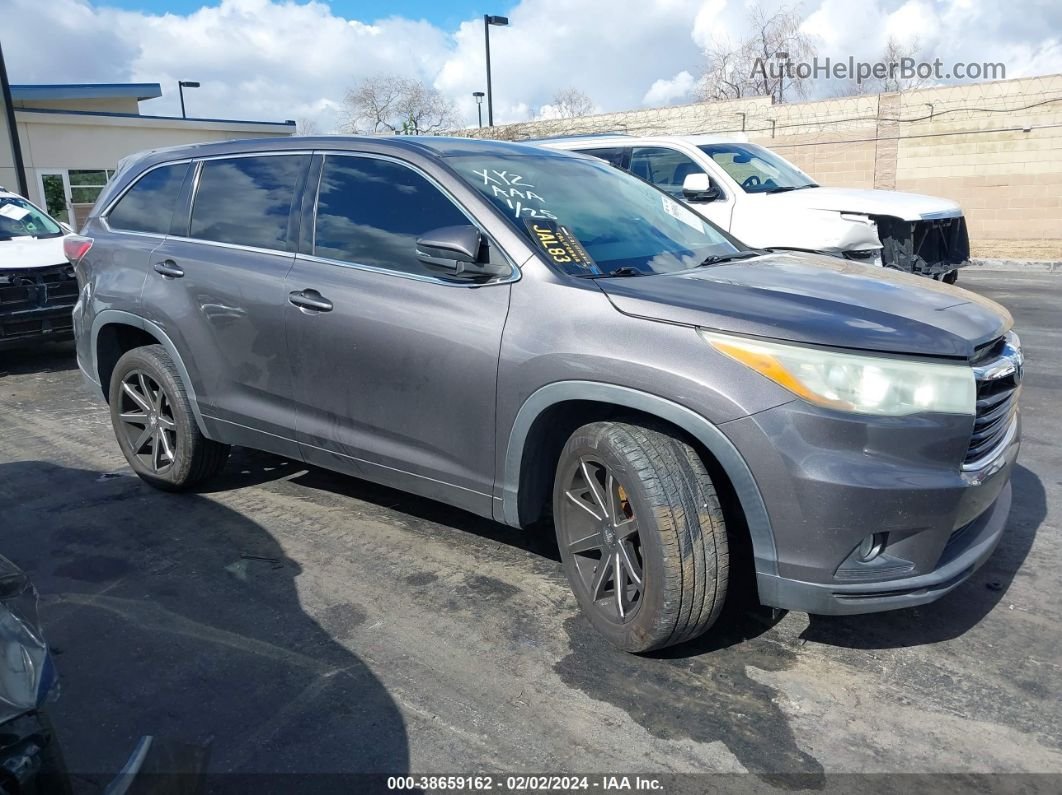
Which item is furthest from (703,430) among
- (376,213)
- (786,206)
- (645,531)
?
(786,206)

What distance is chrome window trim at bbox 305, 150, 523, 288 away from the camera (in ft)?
10.9

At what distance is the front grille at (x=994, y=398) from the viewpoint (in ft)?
9.18

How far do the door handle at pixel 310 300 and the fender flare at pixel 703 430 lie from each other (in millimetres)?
1149

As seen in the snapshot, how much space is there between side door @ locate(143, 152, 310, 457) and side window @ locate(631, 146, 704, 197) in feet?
18.2

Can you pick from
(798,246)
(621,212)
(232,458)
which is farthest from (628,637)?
(798,246)

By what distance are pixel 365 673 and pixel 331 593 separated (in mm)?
665

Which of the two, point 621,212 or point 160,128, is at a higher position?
point 160,128

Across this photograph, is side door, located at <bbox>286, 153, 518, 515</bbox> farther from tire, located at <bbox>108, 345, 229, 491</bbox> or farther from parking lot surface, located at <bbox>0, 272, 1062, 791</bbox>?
→ tire, located at <bbox>108, 345, 229, 491</bbox>

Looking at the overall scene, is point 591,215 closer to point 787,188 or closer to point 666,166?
point 666,166

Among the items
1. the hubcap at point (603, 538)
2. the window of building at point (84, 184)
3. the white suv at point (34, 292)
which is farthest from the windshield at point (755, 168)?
the window of building at point (84, 184)

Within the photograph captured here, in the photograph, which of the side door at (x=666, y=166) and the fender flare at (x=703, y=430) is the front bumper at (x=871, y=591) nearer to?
the fender flare at (x=703, y=430)

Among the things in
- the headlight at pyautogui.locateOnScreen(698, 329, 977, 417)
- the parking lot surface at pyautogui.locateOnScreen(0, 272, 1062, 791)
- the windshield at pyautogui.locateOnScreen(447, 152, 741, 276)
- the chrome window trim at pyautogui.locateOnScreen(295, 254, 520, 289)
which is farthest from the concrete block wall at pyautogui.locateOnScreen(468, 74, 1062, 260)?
the chrome window trim at pyautogui.locateOnScreen(295, 254, 520, 289)

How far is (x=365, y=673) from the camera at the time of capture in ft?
9.98

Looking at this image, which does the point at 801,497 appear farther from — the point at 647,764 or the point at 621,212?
the point at 621,212
